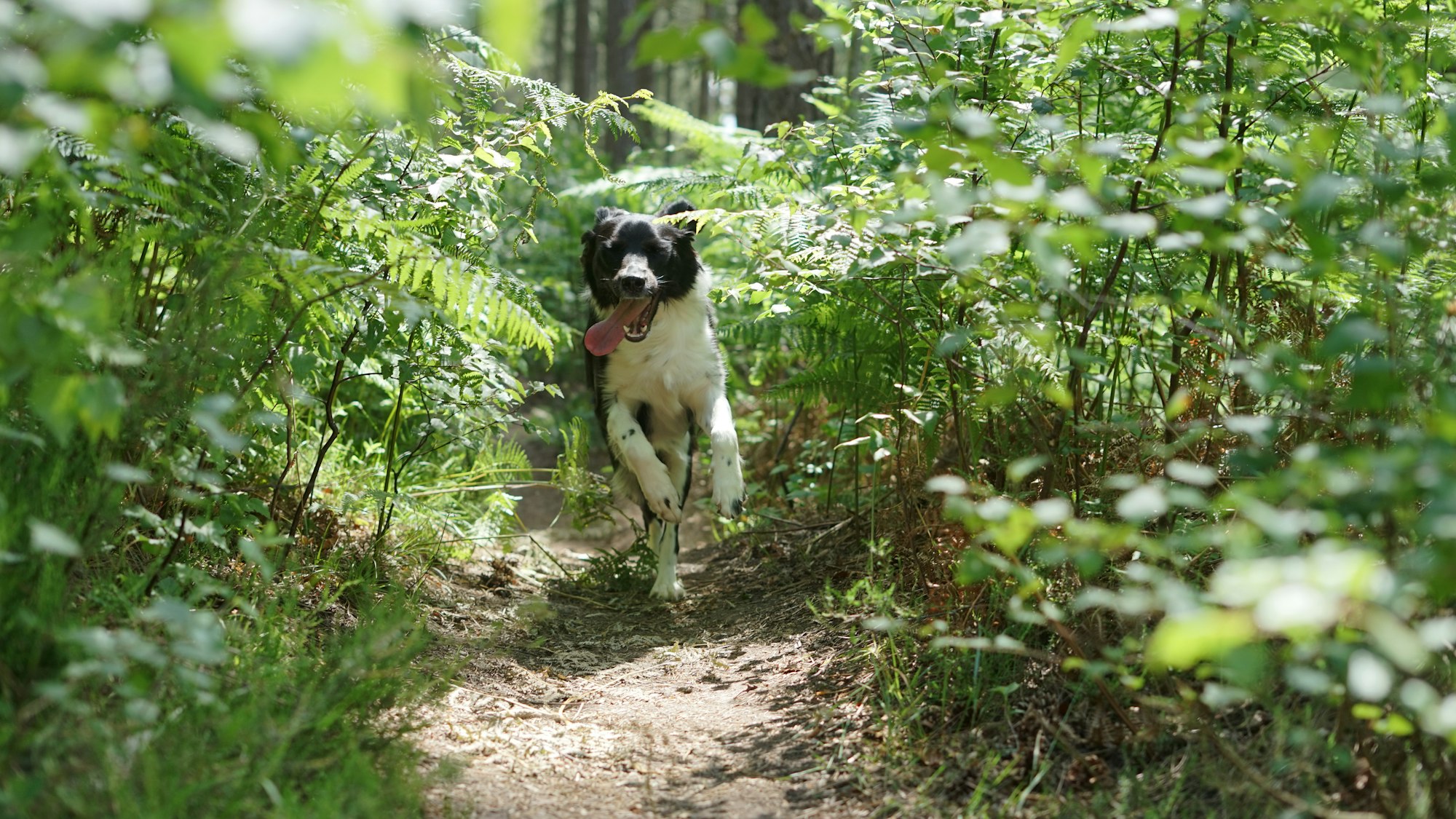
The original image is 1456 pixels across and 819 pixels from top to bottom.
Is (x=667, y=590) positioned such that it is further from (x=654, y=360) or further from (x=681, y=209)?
(x=681, y=209)

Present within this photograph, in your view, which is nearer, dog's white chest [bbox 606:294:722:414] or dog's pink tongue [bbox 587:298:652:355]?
dog's pink tongue [bbox 587:298:652:355]

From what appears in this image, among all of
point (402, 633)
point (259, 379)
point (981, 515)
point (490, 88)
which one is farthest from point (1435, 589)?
point (490, 88)

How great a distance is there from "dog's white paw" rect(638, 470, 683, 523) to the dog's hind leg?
0.14 m

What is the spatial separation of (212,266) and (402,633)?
1.17 metres

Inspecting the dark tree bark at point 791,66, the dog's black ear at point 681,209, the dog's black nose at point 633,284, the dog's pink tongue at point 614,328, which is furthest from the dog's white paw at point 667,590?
the dark tree bark at point 791,66

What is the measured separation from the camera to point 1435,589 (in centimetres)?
154

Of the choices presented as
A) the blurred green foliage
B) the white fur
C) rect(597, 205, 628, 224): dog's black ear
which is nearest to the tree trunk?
rect(597, 205, 628, 224): dog's black ear

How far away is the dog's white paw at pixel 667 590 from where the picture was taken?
16.9 ft

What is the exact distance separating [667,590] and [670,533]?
30cm

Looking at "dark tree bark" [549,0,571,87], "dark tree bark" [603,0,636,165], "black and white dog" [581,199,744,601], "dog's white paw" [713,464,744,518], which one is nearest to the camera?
"dog's white paw" [713,464,744,518]

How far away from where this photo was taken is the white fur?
5219 mm

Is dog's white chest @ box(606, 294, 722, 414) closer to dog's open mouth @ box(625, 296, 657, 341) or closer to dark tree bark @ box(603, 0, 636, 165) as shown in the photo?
dog's open mouth @ box(625, 296, 657, 341)

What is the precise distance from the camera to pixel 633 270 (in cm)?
539

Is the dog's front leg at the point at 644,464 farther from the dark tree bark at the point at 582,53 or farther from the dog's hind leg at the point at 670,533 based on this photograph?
the dark tree bark at the point at 582,53
